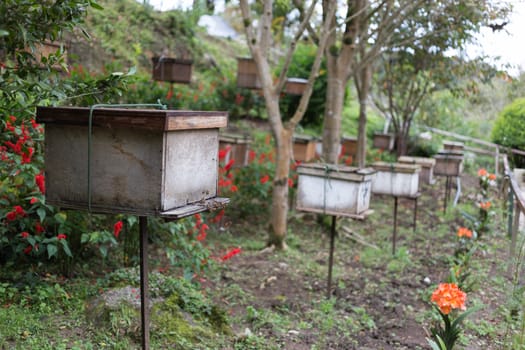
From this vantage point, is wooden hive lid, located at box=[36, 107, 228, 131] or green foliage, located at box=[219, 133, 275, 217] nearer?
wooden hive lid, located at box=[36, 107, 228, 131]

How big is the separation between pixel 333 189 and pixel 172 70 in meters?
4.56

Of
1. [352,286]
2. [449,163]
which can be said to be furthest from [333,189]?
[449,163]

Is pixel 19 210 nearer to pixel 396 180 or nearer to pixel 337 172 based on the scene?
pixel 337 172

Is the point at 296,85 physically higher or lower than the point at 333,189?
higher

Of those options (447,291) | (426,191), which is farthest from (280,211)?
(426,191)

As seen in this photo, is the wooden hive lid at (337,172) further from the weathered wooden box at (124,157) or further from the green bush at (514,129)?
the green bush at (514,129)

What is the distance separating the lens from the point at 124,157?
2721 mm

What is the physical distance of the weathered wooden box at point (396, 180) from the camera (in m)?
7.36

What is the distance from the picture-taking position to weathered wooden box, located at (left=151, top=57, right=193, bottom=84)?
29.6 ft

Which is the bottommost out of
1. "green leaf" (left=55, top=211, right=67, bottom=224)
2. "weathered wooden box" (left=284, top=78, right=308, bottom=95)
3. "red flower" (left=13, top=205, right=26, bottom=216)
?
"green leaf" (left=55, top=211, right=67, bottom=224)


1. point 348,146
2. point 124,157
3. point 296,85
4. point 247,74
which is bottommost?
point 348,146

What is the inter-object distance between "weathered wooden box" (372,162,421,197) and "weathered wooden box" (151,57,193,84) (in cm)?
353

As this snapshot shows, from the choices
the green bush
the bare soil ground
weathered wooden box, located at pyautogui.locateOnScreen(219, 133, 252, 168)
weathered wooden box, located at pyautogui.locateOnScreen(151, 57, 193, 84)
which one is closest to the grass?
the bare soil ground

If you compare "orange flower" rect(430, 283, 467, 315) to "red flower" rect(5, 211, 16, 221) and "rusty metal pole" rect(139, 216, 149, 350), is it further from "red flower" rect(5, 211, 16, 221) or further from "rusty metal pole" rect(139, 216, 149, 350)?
"red flower" rect(5, 211, 16, 221)
